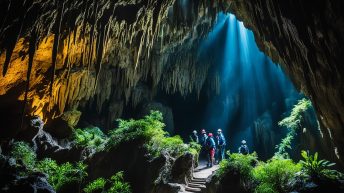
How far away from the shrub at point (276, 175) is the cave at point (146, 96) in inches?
1.2

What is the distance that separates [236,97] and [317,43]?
65.6ft

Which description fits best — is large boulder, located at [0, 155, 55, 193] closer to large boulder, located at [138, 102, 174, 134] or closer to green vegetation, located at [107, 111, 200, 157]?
green vegetation, located at [107, 111, 200, 157]

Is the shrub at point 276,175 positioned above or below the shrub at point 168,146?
below

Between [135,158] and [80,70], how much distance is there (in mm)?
4500

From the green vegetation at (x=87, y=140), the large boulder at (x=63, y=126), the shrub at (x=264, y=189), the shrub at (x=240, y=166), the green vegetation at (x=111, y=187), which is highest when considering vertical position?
the large boulder at (x=63, y=126)

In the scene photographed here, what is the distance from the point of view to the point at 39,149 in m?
12.1

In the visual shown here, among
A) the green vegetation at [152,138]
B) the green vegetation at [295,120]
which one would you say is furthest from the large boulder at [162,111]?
the green vegetation at [295,120]

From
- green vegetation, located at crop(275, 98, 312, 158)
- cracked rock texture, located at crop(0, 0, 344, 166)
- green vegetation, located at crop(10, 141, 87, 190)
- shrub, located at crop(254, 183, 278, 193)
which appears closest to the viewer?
cracked rock texture, located at crop(0, 0, 344, 166)

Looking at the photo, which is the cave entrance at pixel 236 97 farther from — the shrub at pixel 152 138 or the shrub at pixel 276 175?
the shrub at pixel 276 175

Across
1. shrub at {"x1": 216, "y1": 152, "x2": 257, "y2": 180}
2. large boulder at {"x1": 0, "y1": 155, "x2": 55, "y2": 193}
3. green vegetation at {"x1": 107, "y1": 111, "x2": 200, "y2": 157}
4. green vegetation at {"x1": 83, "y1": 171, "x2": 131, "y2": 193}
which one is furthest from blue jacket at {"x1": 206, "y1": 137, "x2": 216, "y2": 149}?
large boulder at {"x1": 0, "y1": 155, "x2": 55, "y2": 193}

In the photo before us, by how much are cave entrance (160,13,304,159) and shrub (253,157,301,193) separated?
1344 centimetres

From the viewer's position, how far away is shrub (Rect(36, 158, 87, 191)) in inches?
422

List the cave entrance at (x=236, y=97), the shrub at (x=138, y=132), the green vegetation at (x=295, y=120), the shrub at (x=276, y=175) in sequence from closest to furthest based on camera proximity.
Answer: the shrub at (x=276, y=175)
the shrub at (x=138, y=132)
the green vegetation at (x=295, y=120)
the cave entrance at (x=236, y=97)

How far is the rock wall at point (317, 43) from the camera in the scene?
4.53 meters
